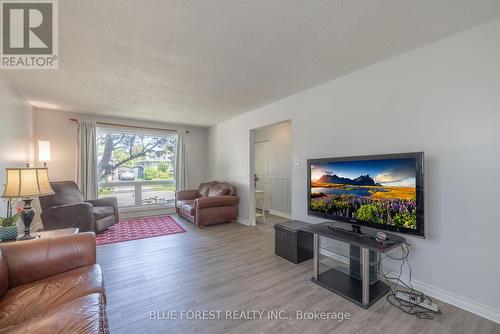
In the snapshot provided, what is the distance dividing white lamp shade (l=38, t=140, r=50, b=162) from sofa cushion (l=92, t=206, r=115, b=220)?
129 centimetres

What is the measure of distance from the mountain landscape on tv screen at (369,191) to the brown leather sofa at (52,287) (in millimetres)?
2247

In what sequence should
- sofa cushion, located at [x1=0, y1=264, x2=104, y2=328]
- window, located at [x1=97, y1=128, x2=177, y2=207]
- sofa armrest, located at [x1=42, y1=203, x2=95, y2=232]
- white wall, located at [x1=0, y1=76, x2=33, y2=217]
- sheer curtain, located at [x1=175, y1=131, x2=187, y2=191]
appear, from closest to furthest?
sofa cushion, located at [x1=0, y1=264, x2=104, y2=328], white wall, located at [x1=0, y1=76, x2=33, y2=217], sofa armrest, located at [x1=42, y1=203, x2=95, y2=232], window, located at [x1=97, y1=128, x2=177, y2=207], sheer curtain, located at [x1=175, y1=131, x2=187, y2=191]

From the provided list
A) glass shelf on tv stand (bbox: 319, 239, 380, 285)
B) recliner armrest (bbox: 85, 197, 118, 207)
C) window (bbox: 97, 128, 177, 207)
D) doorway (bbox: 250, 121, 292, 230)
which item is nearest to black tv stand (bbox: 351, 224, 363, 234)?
glass shelf on tv stand (bbox: 319, 239, 380, 285)

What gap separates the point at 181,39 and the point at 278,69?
1151 mm

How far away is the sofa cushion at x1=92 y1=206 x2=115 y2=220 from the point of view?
3.75 m

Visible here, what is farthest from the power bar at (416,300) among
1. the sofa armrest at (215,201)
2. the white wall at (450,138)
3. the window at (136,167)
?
the window at (136,167)

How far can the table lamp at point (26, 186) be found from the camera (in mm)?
1798

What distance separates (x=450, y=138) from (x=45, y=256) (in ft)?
11.4

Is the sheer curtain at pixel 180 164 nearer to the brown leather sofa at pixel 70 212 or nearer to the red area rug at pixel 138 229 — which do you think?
the red area rug at pixel 138 229

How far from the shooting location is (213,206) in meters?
4.41

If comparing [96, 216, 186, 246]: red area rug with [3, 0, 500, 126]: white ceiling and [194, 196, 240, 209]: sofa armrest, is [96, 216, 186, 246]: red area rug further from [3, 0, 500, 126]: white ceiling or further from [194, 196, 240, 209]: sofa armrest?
[3, 0, 500, 126]: white ceiling

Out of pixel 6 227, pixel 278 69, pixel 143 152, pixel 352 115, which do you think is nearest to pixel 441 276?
pixel 352 115

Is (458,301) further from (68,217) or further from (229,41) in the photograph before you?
(68,217)

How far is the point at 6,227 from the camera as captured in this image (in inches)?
70.9
